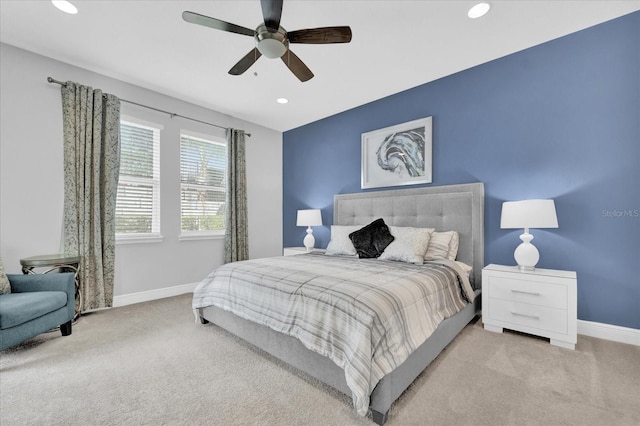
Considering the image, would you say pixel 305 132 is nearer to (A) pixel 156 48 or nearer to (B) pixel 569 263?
(A) pixel 156 48

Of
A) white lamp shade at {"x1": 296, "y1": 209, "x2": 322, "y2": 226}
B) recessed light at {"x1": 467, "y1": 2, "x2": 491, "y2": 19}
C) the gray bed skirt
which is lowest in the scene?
the gray bed skirt

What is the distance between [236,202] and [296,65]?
2766 millimetres

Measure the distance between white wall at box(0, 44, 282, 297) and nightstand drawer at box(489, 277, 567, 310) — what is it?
3794 mm

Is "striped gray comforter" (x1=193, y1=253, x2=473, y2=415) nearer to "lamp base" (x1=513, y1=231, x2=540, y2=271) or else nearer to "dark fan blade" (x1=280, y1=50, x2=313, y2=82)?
"lamp base" (x1=513, y1=231, x2=540, y2=271)

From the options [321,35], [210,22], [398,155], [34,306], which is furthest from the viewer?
[398,155]

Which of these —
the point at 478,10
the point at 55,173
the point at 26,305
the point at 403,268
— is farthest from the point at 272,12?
the point at 55,173

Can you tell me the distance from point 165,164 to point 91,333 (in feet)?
7.40

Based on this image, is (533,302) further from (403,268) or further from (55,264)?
(55,264)

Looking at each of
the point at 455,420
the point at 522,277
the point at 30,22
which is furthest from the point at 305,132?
the point at 455,420

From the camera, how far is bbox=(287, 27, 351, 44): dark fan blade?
78.9 inches

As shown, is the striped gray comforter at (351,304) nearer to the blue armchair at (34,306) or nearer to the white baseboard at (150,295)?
the blue armchair at (34,306)

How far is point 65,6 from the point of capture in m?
2.32

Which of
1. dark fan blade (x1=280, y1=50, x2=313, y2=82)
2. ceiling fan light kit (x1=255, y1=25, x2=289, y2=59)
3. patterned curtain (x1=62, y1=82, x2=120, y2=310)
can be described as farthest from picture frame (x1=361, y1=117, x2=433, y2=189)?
patterned curtain (x1=62, y1=82, x2=120, y2=310)

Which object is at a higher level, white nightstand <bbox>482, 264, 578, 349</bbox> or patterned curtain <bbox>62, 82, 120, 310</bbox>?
patterned curtain <bbox>62, 82, 120, 310</bbox>
